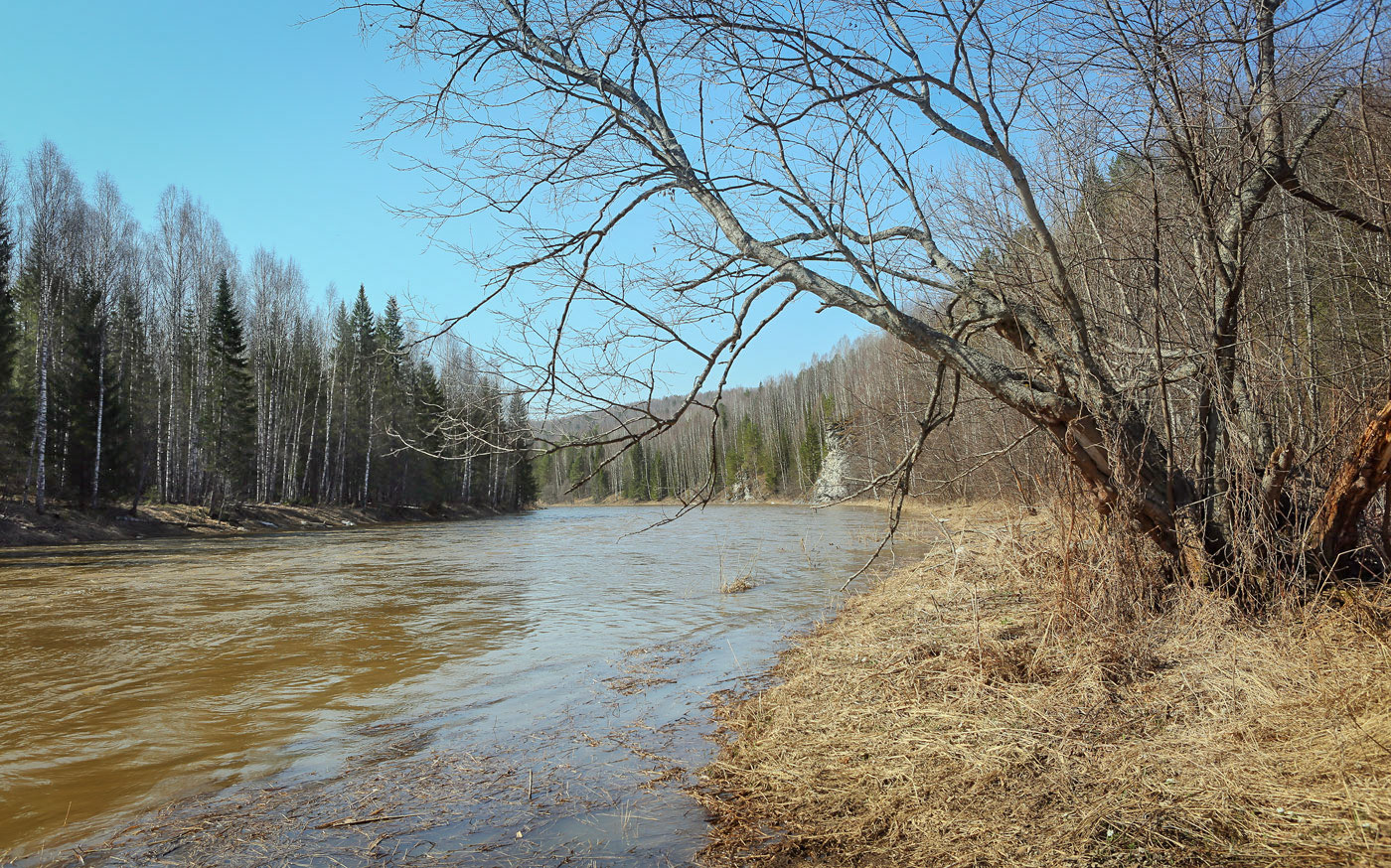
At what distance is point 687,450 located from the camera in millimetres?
94312

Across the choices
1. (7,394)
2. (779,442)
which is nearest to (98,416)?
(7,394)

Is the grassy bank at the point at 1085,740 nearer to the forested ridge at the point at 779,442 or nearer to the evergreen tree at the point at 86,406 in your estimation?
the forested ridge at the point at 779,442

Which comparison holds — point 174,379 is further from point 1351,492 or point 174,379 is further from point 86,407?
point 1351,492

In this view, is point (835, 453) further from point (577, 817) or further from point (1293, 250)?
point (577, 817)

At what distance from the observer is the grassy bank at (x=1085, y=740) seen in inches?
93.2

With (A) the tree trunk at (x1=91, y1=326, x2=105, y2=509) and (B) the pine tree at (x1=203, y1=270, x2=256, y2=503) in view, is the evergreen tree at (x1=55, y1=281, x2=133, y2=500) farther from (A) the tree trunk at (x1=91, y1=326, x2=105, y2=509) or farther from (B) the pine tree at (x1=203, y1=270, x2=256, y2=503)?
(B) the pine tree at (x1=203, y1=270, x2=256, y2=503)

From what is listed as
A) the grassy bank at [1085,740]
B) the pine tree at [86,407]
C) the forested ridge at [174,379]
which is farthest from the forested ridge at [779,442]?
the pine tree at [86,407]

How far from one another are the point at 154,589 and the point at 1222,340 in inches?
539

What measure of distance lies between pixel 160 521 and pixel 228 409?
22.4 feet

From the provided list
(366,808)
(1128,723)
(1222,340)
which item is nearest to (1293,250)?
(1222,340)

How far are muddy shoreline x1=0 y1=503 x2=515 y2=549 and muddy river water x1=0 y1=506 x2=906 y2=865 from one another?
32.5 ft

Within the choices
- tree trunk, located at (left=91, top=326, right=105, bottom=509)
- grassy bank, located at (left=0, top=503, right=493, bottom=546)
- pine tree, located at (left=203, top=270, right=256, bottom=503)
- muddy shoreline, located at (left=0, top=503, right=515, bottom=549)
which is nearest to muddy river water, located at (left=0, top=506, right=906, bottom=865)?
muddy shoreline, located at (left=0, top=503, right=515, bottom=549)

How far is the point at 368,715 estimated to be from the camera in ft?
16.5

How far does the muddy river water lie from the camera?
312 centimetres
